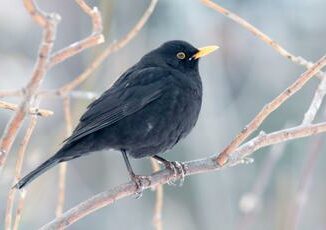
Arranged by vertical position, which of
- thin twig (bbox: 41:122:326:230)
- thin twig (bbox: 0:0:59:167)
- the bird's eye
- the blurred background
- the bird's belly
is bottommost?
thin twig (bbox: 0:0:59:167)

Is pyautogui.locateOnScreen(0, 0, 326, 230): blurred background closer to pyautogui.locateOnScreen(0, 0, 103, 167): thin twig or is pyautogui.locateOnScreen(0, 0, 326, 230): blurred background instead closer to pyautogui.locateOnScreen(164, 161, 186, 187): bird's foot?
pyautogui.locateOnScreen(164, 161, 186, 187): bird's foot

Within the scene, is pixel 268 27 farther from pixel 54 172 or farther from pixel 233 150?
pixel 233 150

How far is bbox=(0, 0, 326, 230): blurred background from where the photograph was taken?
8805 mm

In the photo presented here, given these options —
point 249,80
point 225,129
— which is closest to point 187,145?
point 225,129

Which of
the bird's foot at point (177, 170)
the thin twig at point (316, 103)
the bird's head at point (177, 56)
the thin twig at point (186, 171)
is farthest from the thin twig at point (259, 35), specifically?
the bird's head at point (177, 56)

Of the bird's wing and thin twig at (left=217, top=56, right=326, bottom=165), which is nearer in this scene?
thin twig at (left=217, top=56, right=326, bottom=165)

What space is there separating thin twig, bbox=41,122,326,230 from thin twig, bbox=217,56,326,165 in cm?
9

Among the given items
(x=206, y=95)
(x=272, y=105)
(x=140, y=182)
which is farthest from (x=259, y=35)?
(x=206, y=95)

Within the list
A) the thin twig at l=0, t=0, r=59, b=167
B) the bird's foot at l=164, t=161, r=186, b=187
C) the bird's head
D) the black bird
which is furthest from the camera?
the bird's head

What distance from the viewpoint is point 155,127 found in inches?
191

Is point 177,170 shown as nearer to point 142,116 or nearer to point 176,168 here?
point 176,168

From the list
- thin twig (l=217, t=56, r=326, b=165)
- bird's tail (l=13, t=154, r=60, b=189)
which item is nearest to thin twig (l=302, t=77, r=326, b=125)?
thin twig (l=217, t=56, r=326, b=165)

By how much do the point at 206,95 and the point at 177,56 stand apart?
115 inches

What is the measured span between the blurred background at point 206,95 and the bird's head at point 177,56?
8.59 ft
